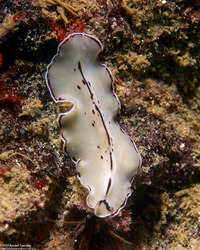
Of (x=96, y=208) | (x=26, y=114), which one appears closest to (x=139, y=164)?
(x=96, y=208)

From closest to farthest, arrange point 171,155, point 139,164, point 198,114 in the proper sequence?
1. point 139,164
2. point 171,155
3. point 198,114

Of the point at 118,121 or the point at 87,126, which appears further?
the point at 118,121

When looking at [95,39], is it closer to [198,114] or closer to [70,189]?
[70,189]

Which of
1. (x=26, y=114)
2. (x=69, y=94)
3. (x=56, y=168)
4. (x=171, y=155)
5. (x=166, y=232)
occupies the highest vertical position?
(x=69, y=94)

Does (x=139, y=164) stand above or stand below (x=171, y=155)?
above

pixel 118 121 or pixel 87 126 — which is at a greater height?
pixel 87 126

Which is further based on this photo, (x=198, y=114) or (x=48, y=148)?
(x=198, y=114)

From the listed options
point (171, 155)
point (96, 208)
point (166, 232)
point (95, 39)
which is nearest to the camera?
point (96, 208)
